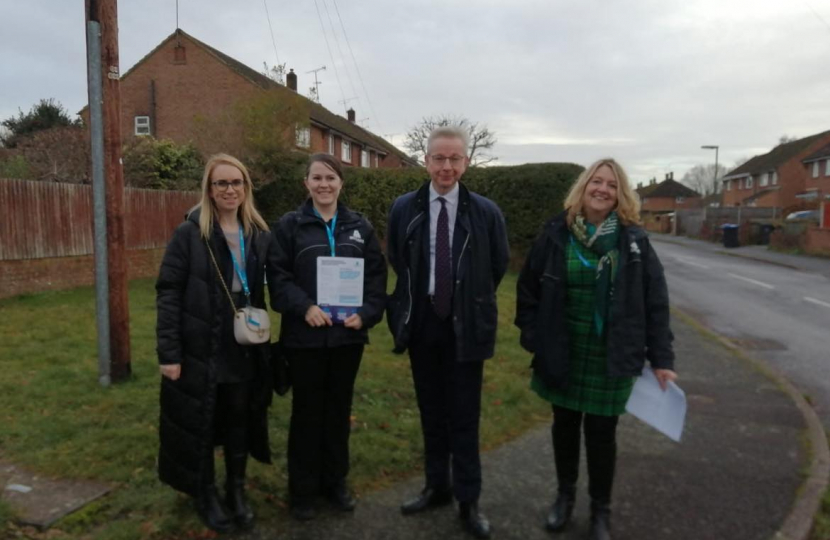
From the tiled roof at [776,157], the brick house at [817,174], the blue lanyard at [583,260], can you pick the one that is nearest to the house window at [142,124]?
the blue lanyard at [583,260]

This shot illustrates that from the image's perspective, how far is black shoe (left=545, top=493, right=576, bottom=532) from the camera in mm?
3293

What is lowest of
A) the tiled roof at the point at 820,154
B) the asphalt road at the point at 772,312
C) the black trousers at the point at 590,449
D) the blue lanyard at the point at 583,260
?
the asphalt road at the point at 772,312

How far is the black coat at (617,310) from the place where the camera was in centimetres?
300

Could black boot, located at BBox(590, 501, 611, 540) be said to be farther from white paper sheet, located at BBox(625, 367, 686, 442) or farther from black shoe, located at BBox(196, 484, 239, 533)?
black shoe, located at BBox(196, 484, 239, 533)

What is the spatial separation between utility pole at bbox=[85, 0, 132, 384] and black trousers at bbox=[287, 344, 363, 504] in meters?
2.64

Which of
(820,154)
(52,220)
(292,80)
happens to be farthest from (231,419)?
(820,154)

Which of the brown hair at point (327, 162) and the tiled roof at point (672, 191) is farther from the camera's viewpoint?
the tiled roof at point (672, 191)

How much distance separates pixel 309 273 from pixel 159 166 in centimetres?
1491

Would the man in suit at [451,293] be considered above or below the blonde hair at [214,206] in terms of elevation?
below

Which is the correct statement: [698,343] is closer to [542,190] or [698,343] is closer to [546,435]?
[546,435]

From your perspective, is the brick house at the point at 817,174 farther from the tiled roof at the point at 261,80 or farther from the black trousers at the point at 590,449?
the black trousers at the point at 590,449

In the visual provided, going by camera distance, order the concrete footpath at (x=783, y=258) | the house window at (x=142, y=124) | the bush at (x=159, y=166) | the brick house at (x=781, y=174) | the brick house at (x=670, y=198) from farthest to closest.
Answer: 1. the brick house at (x=670, y=198)
2. the brick house at (x=781, y=174)
3. the house window at (x=142, y=124)
4. the concrete footpath at (x=783, y=258)
5. the bush at (x=159, y=166)

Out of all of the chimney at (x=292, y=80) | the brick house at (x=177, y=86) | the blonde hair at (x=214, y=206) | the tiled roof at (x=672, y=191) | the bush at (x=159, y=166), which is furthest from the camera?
the tiled roof at (x=672, y=191)

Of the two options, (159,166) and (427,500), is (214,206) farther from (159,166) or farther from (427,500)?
(159,166)
